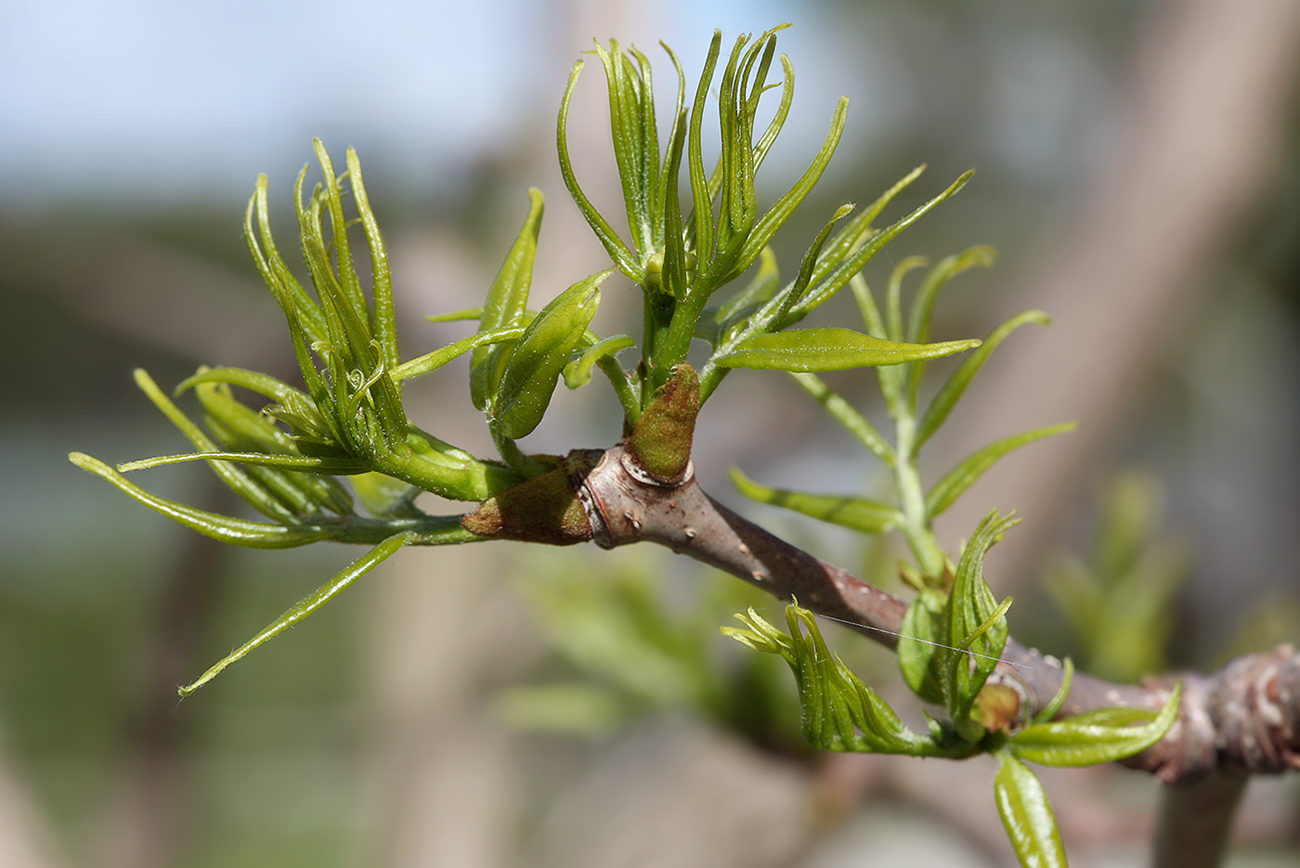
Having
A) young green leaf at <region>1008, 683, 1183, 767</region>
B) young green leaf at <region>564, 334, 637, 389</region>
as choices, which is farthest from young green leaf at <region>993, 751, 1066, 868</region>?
young green leaf at <region>564, 334, 637, 389</region>

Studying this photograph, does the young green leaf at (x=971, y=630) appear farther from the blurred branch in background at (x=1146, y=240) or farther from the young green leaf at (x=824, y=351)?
the blurred branch in background at (x=1146, y=240)

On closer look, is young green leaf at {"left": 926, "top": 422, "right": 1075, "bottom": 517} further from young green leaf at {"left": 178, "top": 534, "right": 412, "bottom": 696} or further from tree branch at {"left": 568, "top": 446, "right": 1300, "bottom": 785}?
young green leaf at {"left": 178, "top": 534, "right": 412, "bottom": 696}

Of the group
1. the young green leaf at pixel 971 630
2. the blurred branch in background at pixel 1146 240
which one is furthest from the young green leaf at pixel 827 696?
the blurred branch in background at pixel 1146 240

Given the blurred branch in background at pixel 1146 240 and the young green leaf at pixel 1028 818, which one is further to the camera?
the blurred branch in background at pixel 1146 240

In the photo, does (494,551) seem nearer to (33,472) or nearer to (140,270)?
(140,270)

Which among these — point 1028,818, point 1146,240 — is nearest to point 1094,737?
point 1028,818

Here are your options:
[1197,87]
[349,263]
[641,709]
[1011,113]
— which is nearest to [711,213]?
[349,263]
